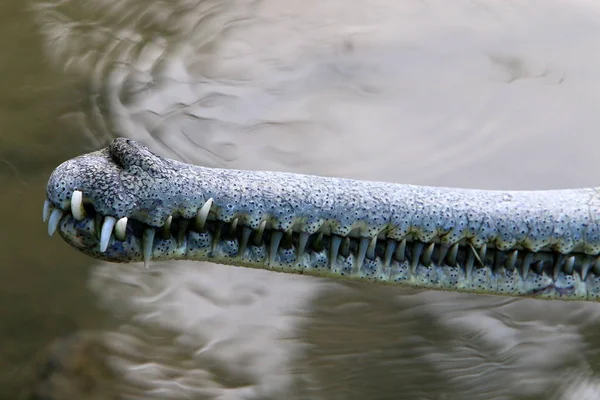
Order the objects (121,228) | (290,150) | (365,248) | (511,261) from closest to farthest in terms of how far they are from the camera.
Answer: (121,228)
(365,248)
(511,261)
(290,150)

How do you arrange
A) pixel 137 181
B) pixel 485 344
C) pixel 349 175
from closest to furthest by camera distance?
pixel 137 181 → pixel 485 344 → pixel 349 175

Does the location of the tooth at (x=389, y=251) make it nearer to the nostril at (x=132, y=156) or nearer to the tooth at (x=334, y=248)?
the tooth at (x=334, y=248)

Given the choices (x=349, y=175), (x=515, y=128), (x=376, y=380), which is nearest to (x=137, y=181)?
(x=376, y=380)

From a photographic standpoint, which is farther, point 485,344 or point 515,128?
point 515,128

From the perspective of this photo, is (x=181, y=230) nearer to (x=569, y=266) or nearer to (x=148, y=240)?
(x=148, y=240)

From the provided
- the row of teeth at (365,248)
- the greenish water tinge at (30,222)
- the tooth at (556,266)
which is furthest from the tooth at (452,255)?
the greenish water tinge at (30,222)

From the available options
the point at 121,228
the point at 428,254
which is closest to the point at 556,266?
the point at 428,254

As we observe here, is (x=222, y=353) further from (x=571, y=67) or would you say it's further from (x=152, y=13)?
(x=571, y=67)

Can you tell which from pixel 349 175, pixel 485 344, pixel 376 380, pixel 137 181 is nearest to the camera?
pixel 137 181
